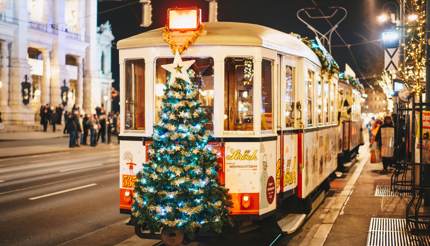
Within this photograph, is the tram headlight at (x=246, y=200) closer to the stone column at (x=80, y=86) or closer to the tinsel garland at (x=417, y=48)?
the tinsel garland at (x=417, y=48)

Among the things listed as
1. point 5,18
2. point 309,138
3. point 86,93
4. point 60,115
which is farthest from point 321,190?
point 86,93

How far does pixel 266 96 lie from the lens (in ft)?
26.5

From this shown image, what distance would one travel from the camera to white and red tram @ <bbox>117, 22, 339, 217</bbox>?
24.7 feet

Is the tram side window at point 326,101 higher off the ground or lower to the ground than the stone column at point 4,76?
lower

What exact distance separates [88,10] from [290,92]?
54429 mm

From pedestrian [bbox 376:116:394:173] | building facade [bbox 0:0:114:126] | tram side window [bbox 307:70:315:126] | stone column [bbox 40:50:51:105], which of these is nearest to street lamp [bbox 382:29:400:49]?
pedestrian [bbox 376:116:394:173]

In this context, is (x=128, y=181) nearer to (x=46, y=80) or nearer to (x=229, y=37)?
(x=229, y=37)

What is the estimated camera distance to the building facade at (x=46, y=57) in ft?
152

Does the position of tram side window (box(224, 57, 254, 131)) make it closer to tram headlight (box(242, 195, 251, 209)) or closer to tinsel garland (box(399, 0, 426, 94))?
tram headlight (box(242, 195, 251, 209))

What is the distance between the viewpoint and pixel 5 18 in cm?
4625

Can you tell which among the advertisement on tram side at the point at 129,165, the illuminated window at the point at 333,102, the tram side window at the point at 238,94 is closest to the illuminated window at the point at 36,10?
the illuminated window at the point at 333,102

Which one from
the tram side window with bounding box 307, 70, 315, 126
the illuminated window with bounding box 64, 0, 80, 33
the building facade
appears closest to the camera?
the tram side window with bounding box 307, 70, 315, 126

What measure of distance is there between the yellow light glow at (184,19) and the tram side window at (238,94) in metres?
0.69

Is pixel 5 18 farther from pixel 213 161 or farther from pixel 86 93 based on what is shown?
pixel 213 161
